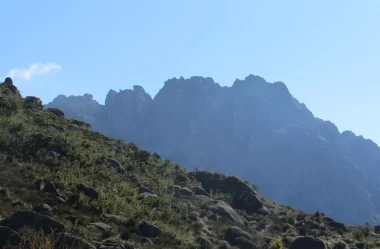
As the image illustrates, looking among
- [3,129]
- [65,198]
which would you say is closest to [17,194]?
[65,198]

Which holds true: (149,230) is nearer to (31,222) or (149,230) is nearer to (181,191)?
(31,222)

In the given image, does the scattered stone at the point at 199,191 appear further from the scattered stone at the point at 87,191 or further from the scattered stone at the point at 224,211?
the scattered stone at the point at 87,191

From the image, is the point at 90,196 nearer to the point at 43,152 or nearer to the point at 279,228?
the point at 43,152

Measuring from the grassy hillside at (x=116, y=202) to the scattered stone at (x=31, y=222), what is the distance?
0.12 ft

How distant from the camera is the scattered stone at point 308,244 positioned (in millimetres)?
23891

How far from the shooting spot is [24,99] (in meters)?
46.0

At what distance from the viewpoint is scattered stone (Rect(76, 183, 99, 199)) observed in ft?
76.7

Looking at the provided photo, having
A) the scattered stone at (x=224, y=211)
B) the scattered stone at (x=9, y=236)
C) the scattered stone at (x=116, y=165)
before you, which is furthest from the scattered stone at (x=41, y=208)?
the scattered stone at (x=224, y=211)

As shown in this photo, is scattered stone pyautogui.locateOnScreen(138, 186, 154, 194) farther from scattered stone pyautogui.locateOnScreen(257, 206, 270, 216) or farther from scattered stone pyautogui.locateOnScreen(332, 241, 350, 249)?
scattered stone pyautogui.locateOnScreen(332, 241, 350, 249)

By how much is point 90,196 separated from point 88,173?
5.51 metres

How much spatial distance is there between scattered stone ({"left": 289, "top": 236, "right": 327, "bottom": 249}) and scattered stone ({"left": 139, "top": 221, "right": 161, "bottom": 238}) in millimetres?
8335

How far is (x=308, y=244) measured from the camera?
24047mm

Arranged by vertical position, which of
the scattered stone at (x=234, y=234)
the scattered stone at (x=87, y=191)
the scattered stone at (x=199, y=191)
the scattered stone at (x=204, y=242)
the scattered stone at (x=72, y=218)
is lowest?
the scattered stone at (x=72, y=218)

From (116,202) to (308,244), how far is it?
37.2 ft
